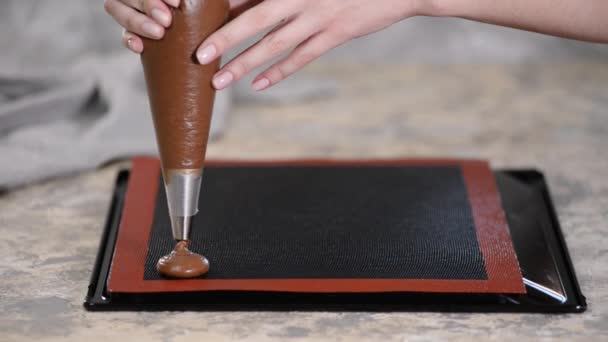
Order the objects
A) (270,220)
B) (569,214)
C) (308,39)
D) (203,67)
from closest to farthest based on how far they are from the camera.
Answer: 1. (203,67)
2. (308,39)
3. (270,220)
4. (569,214)

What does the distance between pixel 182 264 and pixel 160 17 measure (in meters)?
0.28

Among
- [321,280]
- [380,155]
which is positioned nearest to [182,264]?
[321,280]

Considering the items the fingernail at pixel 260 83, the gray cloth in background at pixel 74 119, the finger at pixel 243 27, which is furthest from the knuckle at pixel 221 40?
the gray cloth in background at pixel 74 119

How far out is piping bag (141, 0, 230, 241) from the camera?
98 centimetres

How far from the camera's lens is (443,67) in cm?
198

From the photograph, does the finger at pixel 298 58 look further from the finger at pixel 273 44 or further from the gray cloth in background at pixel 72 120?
the gray cloth in background at pixel 72 120

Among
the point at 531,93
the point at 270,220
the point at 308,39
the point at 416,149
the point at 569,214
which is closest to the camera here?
the point at 308,39

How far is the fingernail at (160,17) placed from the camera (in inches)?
37.7

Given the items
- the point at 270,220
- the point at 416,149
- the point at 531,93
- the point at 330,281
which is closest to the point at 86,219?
the point at 270,220

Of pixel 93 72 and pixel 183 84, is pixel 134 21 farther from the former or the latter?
pixel 93 72

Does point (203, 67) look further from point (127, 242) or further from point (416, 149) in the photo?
point (416, 149)

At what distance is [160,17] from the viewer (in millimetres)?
958

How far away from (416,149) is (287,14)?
0.58 meters

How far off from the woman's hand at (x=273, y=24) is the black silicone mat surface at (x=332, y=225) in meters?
0.20
